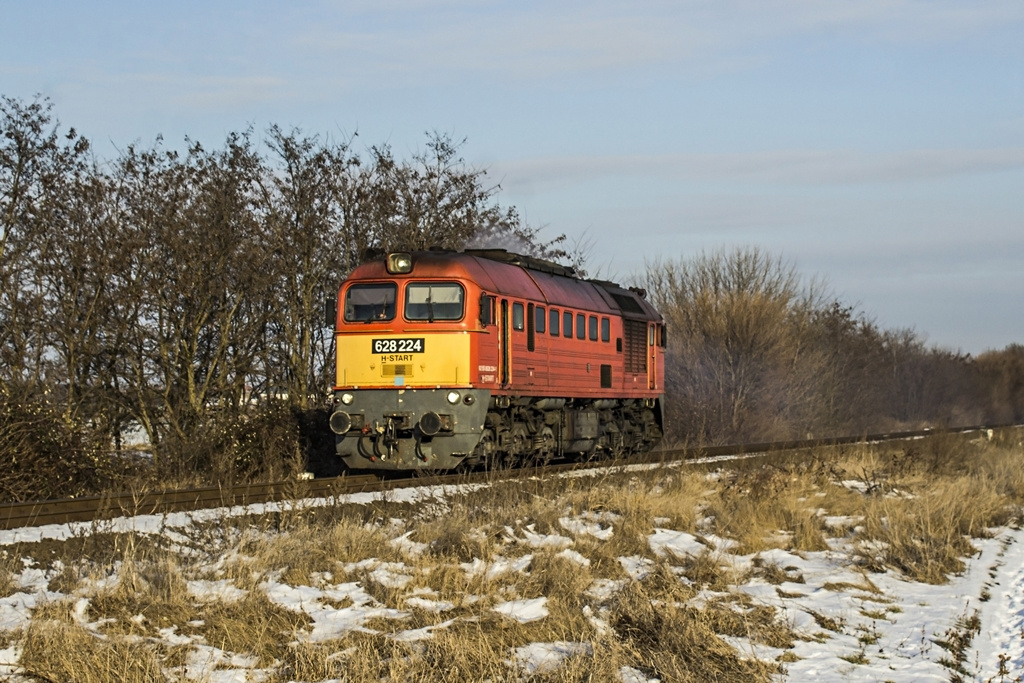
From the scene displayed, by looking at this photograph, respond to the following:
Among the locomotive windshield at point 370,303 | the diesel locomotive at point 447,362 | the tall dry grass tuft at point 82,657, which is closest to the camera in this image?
the tall dry grass tuft at point 82,657

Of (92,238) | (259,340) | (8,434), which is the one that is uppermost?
(92,238)

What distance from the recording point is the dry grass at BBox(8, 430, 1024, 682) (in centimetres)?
762

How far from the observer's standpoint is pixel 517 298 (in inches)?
710

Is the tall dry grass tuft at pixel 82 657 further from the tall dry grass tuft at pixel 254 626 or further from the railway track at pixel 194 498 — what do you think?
the railway track at pixel 194 498

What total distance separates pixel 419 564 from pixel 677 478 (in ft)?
22.0

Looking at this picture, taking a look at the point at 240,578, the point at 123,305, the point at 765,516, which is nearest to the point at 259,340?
the point at 123,305

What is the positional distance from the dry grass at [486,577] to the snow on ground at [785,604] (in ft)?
0.30

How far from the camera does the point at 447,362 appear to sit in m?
16.7

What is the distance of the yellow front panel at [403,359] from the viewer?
1664 cm

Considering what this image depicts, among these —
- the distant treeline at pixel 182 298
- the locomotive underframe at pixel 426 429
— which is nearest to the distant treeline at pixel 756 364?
the distant treeline at pixel 182 298

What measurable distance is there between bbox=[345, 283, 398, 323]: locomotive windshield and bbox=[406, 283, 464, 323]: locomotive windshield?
28 centimetres

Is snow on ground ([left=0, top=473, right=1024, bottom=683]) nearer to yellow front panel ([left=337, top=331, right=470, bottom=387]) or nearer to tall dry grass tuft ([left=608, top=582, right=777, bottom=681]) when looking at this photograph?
tall dry grass tuft ([left=608, top=582, right=777, bottom=681])

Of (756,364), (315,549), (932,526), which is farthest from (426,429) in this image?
(756,364)

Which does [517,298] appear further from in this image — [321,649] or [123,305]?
[321,649]
